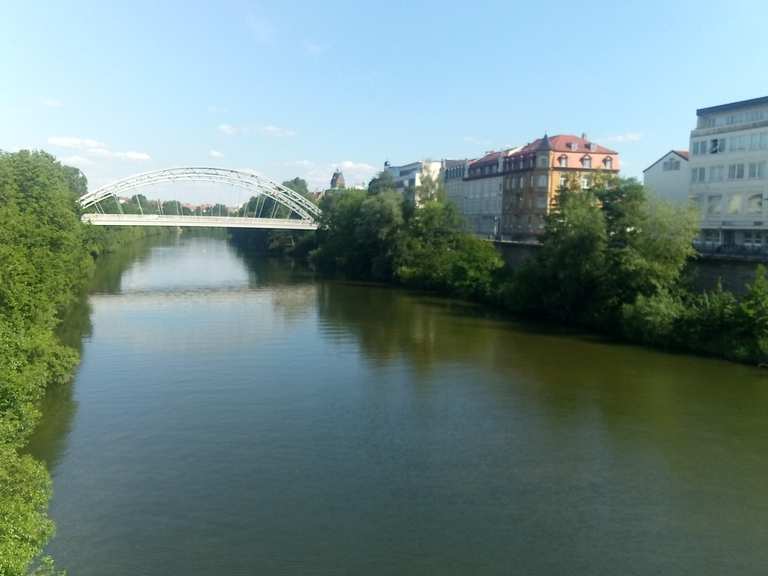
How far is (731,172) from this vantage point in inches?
1319

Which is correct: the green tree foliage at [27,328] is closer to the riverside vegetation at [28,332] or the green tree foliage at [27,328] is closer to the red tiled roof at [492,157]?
the riverside vegetation at [28,332]

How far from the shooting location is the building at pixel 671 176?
125 feet

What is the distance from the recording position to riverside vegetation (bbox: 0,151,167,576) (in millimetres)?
8867

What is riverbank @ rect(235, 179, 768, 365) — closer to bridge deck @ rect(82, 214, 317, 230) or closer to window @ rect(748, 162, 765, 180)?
window @ rect(748, 162, 765, 180)

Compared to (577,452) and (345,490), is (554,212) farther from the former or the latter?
(345,490)

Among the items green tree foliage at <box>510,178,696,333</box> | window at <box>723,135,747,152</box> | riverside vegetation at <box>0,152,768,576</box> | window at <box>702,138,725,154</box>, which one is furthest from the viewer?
window at <box>702,138,725,154</box>

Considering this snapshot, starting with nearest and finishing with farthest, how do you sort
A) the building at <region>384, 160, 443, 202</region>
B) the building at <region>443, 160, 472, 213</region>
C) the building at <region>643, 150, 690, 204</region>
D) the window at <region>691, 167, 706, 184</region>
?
the window at <region>691, 167, 706, 184</region> → the building at <region>643, 150, 690, 204</region> → the building at <region>443, 160, 472, 213</region> → the building at <region>384, 160, 443, 202</region>

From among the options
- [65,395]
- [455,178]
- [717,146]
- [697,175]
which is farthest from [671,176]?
[65,395]

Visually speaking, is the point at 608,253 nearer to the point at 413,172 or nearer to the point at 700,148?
the point at 700,148

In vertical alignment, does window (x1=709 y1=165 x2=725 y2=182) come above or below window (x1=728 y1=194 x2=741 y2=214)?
above

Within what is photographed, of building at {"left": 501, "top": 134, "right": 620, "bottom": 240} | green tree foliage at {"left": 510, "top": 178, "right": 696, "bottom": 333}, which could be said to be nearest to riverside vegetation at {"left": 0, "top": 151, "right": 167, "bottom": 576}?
green tree foliage at {"left": 510, "top": 178, "right": 696, "bottom": 333}

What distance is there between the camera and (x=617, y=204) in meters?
27.7

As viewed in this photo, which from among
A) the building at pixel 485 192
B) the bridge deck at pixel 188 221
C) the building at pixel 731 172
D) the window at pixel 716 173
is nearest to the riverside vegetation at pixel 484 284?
the building at pixel 731 172

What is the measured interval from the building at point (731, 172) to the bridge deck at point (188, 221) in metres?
32.4
